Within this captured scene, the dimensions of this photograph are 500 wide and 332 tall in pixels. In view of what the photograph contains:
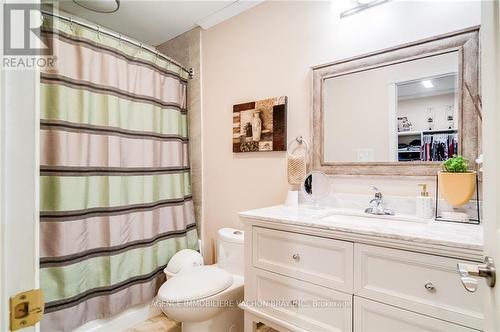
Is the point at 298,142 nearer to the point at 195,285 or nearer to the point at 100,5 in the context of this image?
the point at 195,285

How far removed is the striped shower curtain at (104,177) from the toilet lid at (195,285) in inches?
17.2

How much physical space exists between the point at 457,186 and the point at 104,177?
1.93 meters

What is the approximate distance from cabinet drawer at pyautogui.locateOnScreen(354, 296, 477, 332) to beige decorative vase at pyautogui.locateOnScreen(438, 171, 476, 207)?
1.77ft

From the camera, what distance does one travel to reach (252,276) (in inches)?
54.2

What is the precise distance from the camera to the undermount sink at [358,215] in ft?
4.25

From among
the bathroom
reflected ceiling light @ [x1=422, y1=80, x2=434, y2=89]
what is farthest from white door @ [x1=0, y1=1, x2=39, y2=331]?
reflected ceiling light @ [x1=422, y1=80, x2=434, y2=89]

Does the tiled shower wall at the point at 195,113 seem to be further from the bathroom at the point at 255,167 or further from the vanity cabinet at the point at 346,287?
the vanity cabinet at the point at 346,287

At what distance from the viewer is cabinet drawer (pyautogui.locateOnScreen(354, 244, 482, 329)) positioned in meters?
0.86

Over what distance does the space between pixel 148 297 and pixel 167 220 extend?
0.55 meters

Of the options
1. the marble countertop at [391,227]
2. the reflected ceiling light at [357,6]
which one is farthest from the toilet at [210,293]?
the reflected ceiling light at [357,6]

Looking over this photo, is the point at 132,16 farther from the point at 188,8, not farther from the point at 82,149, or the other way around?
the point at 82,149

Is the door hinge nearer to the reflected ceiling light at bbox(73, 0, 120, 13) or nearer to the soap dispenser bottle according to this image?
the soap dispenser bottle

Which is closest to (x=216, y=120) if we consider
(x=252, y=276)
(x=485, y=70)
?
(x=252, y=276)

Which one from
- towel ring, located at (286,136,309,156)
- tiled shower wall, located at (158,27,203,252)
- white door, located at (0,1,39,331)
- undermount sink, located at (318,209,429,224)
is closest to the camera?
white door, located at (0,1,39,331)
